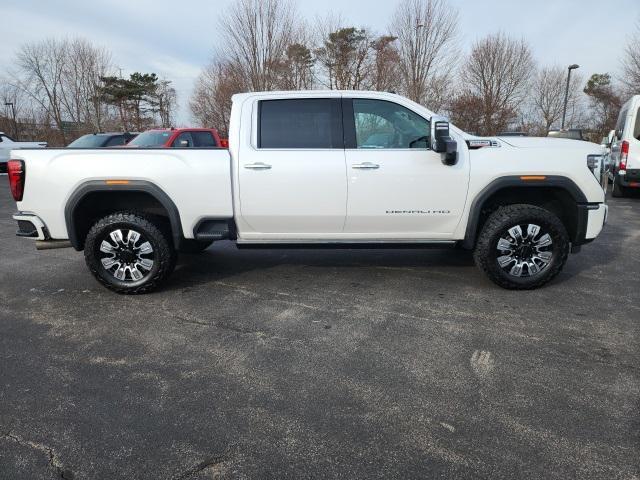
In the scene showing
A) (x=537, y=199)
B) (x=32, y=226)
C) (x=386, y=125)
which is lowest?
(x=32, y=226)

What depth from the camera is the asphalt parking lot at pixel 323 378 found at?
2201 mm

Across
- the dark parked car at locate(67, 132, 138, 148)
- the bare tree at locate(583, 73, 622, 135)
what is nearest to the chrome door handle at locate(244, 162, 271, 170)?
the dark parked car at locate(67, 132, 138, 148)

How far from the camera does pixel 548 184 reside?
428 centimetres

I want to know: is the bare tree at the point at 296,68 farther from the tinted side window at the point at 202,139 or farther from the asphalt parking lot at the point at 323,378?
the asphalt parking lot at the point at 323,378

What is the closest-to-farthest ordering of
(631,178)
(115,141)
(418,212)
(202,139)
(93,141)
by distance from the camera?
(418,212)
(631,178)
(202,139)
(93,141)
(115,141)

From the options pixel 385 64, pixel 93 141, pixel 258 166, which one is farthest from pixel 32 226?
pixel 385 64

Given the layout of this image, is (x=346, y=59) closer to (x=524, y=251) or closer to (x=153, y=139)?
(x=153, y=139)

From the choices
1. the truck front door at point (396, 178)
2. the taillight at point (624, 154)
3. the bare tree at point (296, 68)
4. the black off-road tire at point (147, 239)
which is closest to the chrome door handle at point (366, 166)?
the truck front door at point (396, 178)

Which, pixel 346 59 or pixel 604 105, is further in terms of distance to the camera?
pixel 604 105

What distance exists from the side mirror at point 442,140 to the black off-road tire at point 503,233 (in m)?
0.77

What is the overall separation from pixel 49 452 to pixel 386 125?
3.62 m

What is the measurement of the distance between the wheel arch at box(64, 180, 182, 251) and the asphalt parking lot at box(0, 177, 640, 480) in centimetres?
65

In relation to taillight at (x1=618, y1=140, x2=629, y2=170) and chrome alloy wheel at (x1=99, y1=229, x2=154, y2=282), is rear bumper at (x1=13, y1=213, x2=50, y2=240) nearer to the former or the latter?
chrome alloy wheel at (x1=99, y1=229, x2=154, y2=282)

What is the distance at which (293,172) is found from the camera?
13.9 ft
